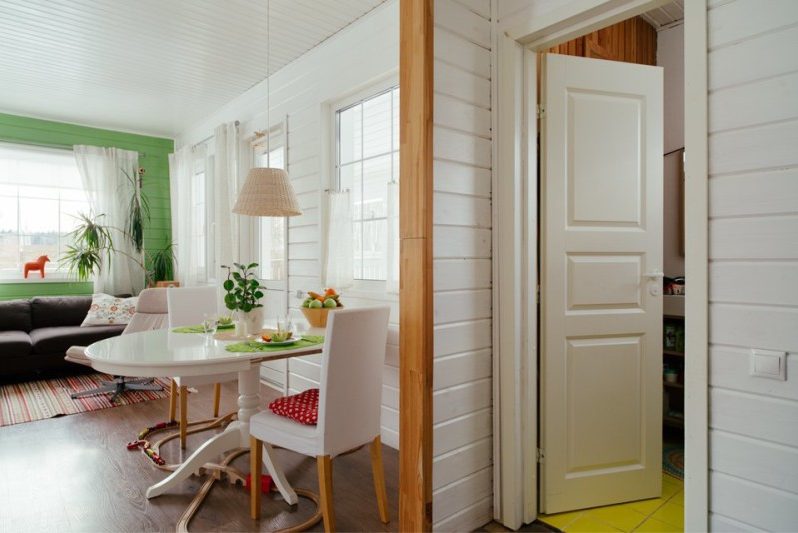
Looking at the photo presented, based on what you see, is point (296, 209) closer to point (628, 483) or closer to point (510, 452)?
point (510, 452)

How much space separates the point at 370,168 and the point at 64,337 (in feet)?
11.6

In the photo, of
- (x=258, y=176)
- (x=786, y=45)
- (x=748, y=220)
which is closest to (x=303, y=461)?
(x=258, y=176)

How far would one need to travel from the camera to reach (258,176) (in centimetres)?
271

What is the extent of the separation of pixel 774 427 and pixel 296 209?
2.35m

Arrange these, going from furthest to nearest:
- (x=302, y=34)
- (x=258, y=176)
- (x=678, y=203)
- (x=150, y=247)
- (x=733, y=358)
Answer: (x=150, y=247), (x=302, y=34), (x=678, y=203), (x=258, y=176), (x=733, y=358)

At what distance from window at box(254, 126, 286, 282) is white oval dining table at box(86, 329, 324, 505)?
5.20 feet

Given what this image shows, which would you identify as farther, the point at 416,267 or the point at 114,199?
the point at 114,199

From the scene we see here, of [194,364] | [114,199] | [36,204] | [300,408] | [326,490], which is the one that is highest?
[114,199]

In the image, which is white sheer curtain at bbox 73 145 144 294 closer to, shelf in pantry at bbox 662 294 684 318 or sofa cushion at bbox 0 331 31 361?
sofa cushion at bbox 0 331 31 361

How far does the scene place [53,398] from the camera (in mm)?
3943

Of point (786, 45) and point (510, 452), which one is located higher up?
point (786, 45)

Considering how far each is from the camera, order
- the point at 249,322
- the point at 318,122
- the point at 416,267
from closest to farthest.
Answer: the point at 416,267
the point at 249,322
the point at 318,122

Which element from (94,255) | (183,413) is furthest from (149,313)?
(94,255)

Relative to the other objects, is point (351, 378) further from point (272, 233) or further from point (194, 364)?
point (272, 233)
